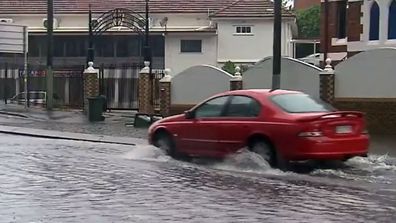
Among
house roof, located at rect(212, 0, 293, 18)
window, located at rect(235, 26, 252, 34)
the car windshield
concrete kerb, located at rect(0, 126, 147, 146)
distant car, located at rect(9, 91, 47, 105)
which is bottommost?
concrete kerb, located at rect(0, 126, 147, 146)

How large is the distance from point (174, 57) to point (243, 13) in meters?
5.17

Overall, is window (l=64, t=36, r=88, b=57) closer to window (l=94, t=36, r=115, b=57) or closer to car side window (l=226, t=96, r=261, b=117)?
window (l=94, t=36, r=115, b=57)

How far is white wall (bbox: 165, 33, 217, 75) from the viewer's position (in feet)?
161

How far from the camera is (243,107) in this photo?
47.8 feet

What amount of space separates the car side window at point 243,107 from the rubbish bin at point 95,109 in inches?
568

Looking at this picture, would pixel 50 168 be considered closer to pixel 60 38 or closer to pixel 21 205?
pixel 21 205

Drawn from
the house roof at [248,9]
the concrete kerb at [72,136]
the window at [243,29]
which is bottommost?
the concrete kerb at [72,136]

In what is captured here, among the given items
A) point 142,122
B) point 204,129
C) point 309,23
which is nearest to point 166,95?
point 142,122

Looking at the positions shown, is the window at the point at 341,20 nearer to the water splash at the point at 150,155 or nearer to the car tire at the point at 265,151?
the water splash at the point at 150,155

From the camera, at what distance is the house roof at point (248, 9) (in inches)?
1919

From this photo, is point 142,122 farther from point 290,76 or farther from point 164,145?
point 164,145

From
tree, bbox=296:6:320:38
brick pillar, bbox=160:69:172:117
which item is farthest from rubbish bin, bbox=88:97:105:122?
tree, bbox=296:6:320:38

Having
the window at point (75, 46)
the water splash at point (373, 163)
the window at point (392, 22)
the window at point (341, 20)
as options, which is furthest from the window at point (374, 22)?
the window at point (75, 46)

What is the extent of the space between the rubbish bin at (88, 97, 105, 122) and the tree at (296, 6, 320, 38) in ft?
147
